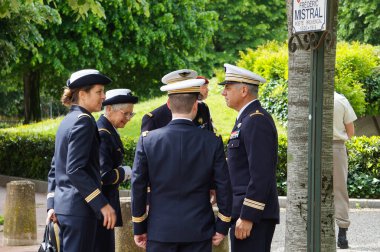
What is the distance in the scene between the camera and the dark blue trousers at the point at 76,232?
21.8 ft

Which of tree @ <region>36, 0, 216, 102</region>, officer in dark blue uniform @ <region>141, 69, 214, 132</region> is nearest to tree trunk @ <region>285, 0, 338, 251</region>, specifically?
officer in dark blue uniform @ <region>141, 69, 214, 132</region>

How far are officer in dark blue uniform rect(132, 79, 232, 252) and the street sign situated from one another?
105cm

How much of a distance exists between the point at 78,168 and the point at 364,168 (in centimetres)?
1018

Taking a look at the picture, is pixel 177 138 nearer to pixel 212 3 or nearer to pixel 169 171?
pixel 169 171

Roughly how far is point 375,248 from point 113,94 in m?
4.56

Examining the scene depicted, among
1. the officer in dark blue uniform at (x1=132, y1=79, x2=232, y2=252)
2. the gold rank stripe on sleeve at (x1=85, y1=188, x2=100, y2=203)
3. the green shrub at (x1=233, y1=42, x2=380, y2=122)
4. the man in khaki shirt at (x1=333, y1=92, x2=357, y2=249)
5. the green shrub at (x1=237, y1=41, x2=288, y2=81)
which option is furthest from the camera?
the green shrub at (x1=237, y1=41, x2=288, y2=81)

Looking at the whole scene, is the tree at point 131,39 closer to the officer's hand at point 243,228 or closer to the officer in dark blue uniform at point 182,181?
the officer's hand at point 243,228

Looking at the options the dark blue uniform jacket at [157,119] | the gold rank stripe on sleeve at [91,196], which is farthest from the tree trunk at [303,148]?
the dark blue uniform jacket at [157,119]

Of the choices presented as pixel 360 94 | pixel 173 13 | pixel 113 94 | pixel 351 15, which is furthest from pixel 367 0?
pixel 113 94

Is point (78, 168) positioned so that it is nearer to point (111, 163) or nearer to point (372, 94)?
point (111, 163)

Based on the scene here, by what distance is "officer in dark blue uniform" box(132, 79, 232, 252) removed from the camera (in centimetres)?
589

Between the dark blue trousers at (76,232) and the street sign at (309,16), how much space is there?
2.12 metres

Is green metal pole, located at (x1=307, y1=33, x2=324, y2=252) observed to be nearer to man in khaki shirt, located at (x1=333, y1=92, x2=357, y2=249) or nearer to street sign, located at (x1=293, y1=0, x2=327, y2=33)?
street sign, located at (x1=293, y1=0, x2=327, y2=33)

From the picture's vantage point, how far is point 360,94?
Result: 837 inches
